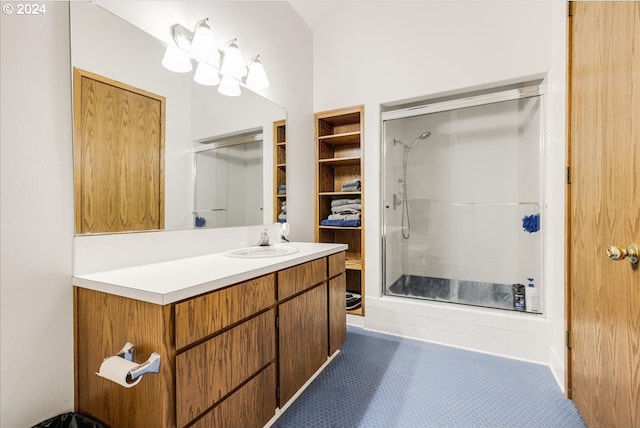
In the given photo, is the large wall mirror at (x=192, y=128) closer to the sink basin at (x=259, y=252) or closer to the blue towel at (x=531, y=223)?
the sink basin at (x=259, y=252)

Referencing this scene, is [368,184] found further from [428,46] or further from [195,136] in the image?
[195,136]

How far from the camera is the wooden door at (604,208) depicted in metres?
1.07

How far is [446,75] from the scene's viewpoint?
2.33 m

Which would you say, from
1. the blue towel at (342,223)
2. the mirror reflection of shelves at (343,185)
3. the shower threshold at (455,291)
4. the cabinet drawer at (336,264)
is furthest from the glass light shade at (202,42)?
the shower threshold at (455,291)

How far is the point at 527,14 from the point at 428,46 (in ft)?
2.19

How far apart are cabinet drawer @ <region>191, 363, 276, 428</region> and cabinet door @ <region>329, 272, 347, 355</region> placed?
2.14 feet

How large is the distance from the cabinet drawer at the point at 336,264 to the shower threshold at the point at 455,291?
79cm

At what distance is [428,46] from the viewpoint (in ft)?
7.85

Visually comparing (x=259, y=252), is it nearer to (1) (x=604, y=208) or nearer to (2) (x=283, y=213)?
(2) (x=283, y=213)

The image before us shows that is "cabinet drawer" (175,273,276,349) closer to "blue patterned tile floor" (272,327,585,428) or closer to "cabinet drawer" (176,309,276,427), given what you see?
"cabinet drawer" (176,309,276,427)

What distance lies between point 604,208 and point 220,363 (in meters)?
1.73

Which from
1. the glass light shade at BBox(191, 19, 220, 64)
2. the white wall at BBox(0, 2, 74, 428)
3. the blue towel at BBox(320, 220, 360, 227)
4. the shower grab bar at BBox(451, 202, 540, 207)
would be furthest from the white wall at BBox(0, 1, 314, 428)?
the shower grab bar at BBox(451, 202, 540, 207)

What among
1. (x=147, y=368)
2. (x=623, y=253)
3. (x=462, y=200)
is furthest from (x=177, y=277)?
(x=462, y=200)

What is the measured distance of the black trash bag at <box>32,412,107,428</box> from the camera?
3.51 feet
